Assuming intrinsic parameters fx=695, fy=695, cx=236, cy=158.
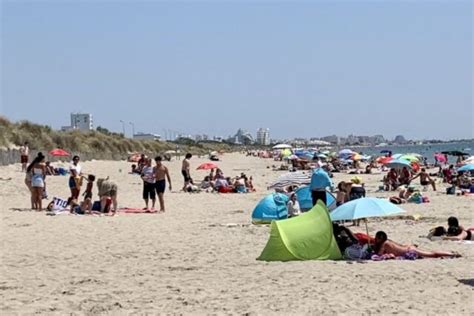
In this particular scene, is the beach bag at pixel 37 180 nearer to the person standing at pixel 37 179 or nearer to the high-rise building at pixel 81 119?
the person standing at pixel 37 179

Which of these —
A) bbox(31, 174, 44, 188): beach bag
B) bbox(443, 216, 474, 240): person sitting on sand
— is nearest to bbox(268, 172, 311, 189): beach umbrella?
bbox(31, 174, 44, 188): beach bag

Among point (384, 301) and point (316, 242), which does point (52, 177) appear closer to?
point (316, 242)

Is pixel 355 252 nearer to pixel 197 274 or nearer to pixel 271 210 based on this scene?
pixel 197 274

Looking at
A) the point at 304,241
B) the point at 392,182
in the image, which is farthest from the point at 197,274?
the point at 392,182

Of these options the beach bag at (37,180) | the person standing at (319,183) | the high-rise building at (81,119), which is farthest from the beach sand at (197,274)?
the high-rise building at (81,119)

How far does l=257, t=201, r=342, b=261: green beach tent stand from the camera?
9.15 metres

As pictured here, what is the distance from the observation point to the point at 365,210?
375 inches

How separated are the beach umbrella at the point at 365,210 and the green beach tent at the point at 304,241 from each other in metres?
0.38

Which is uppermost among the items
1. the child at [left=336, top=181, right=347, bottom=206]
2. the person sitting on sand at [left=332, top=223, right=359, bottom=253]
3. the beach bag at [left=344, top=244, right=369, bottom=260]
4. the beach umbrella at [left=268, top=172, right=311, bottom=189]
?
the beach umbrella at [left=268, top=172, right=311, bottom=189]

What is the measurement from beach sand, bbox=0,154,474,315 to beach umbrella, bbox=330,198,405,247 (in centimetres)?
82

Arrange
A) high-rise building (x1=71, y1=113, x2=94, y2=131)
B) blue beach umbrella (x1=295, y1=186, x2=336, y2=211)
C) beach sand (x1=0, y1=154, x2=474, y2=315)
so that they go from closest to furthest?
beach sand (x1=0, y1=154, x2=474, y2=315)
blue beach umbrella (x1=295, y1=186, x2=336, y2=211)
high-rise building (x1=71, y1=113, x2=94, y2=131)

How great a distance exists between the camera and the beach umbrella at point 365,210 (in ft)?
31.0

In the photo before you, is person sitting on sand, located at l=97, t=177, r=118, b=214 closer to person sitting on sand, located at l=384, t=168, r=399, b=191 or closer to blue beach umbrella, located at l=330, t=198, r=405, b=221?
blue beach umbrella, located at l=330, t=198, r=405, b=221

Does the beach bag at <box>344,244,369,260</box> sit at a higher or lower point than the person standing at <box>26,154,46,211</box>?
lower
